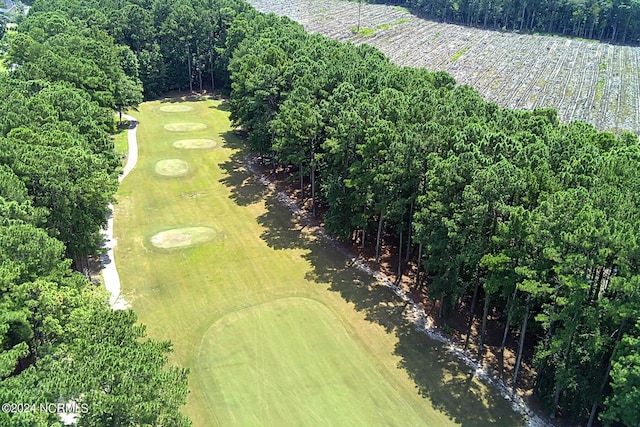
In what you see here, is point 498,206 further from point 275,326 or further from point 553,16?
point 553,16

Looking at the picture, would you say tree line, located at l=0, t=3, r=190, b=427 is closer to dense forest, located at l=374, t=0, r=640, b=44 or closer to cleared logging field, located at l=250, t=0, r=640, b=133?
cleared logging field, located at l=250, t=0, r=640, b=133

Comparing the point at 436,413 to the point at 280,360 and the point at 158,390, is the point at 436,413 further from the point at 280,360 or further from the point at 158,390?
the point at 158,390

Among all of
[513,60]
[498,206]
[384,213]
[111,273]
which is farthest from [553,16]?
[111,273]

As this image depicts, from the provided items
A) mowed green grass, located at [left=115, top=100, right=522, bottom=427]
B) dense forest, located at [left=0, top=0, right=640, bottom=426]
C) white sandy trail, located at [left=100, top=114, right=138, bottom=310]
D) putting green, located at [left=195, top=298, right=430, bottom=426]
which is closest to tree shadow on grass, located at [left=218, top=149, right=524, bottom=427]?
mowed green grass, located at [left=115, top=100, right=522, bottom=427]

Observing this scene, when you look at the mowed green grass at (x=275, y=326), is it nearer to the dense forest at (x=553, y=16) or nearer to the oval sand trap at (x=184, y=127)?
the oval sand trap at (x=184, y=127)

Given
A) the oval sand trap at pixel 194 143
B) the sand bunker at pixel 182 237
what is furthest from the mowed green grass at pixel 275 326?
the oval sand trap at pixel 194 143

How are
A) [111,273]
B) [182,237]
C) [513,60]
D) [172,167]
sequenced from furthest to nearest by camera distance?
[513,60] < [172,167] < [182,237] < [111,273]
